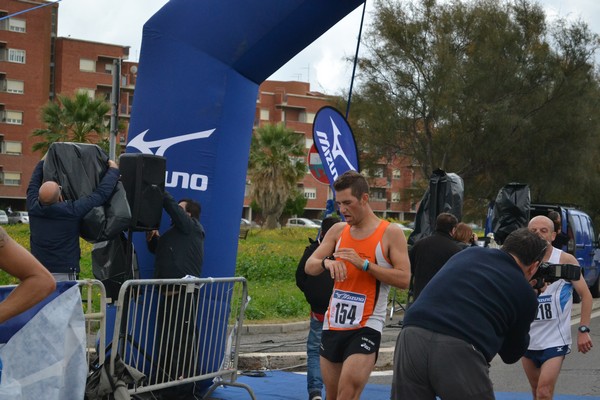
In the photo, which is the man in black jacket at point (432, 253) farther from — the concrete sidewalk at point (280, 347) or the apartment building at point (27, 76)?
the apartment building at point (27, 76)

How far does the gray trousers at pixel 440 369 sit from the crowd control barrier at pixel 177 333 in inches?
112

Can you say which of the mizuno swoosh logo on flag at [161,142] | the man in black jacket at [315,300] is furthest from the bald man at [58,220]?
the man in black jacket at [315,300]

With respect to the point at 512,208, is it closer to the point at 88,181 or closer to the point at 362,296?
the point at 88,181

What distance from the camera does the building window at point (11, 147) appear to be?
255 feet

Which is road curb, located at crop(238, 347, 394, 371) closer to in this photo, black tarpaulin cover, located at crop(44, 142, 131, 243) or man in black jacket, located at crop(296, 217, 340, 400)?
man in black jacket, located at crop(296, 217, 340, 400)

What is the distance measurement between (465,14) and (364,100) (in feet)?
19.3

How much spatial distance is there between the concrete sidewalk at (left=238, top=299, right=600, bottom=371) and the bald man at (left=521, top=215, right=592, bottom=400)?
13.0 feet

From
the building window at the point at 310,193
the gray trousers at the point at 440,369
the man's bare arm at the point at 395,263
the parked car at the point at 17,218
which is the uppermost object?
the man's bare arm at the point at 395,263

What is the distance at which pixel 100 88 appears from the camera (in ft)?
273

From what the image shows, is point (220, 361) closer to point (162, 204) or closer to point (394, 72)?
point (162, 204)

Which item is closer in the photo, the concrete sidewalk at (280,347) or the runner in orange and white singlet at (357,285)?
the runner in orange and white singlet at (357,285)

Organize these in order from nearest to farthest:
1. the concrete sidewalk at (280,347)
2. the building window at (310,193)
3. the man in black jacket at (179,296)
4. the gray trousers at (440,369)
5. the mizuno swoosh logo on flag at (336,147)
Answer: the gray trousers at (440,369) → the man in black jacket at (179,296) → the mizuno swoosh logo on flag at (336,147) → the concrete sidewalk at (280,347) → the building window at (310,193)

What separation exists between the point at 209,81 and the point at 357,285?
10.5 ft


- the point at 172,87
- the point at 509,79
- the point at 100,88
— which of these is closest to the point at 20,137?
the point at 100,88
